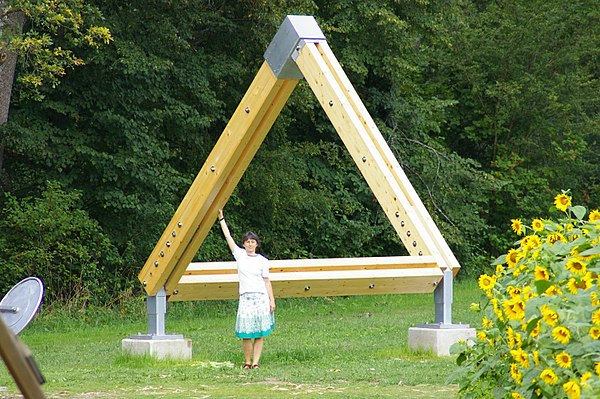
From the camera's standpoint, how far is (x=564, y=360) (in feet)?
14.4

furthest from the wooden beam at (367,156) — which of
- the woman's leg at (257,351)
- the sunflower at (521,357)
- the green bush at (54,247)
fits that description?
the green bush at (54,247)

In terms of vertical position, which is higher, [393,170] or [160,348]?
[393,170]

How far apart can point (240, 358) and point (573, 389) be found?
7491 mm

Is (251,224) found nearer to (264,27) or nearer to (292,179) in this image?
(292,179)

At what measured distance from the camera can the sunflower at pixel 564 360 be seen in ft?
14.4

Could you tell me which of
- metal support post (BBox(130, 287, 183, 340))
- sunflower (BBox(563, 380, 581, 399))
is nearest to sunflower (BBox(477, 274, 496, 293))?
sunflower (BBox(563, 380, 581, 399))

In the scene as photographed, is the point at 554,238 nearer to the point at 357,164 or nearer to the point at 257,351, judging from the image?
the point at 357,164

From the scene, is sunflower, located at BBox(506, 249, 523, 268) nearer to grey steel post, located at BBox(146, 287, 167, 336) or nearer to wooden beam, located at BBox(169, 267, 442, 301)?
wooden beam, located at BBox(169, 267, 442, 301)

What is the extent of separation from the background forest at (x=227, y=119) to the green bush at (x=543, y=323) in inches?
393

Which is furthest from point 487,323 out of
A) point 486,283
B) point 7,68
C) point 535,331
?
point 7,68

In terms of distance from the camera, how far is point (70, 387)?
909cm

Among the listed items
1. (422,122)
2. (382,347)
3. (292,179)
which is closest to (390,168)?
(382,347)

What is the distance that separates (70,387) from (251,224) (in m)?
12.3

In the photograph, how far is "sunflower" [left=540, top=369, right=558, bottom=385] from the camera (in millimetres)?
4496
